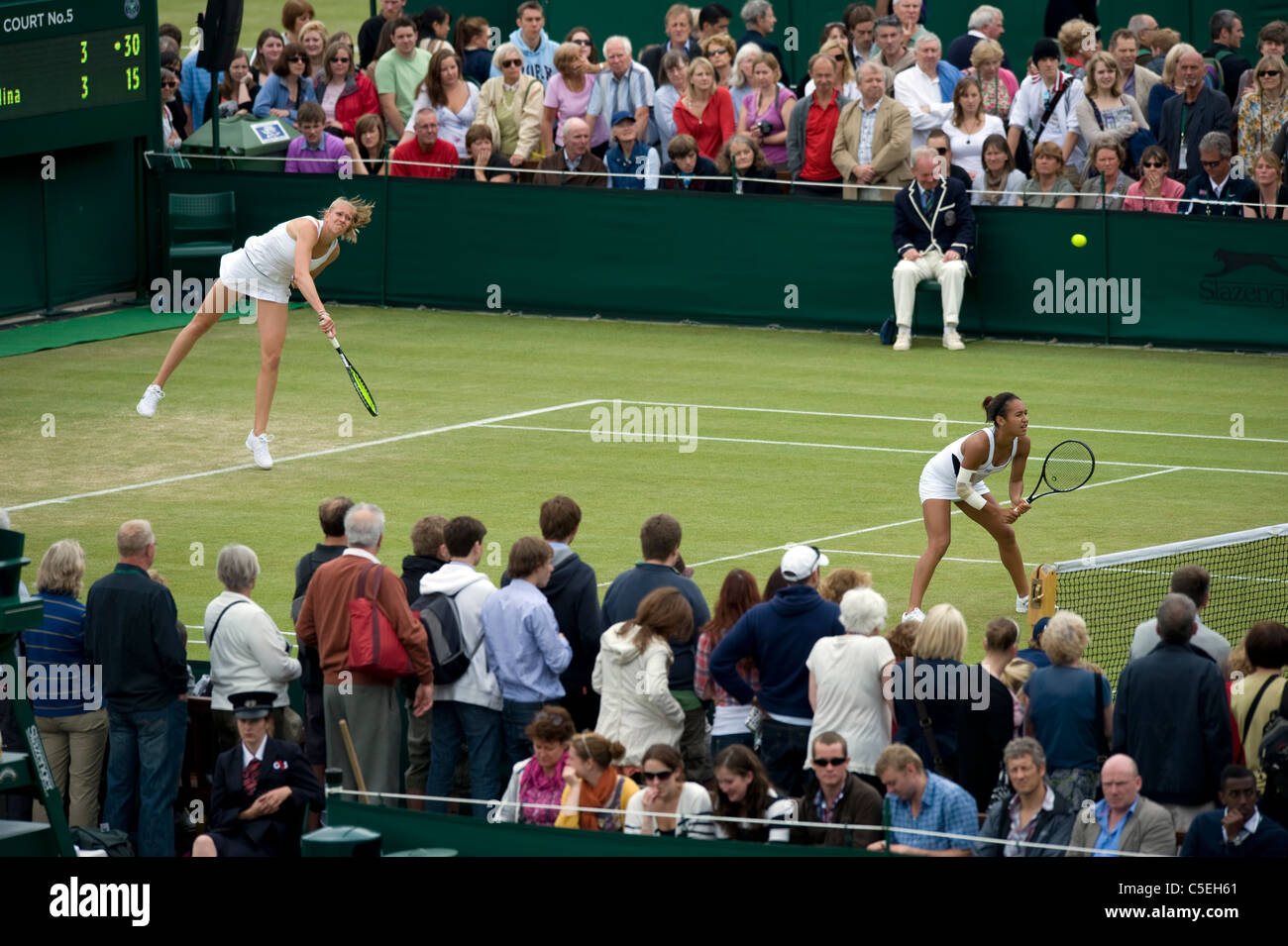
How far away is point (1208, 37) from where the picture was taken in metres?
31.0

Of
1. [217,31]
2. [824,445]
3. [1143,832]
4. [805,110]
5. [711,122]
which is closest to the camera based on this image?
[1143,832]

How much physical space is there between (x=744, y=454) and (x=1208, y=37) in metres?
13.6

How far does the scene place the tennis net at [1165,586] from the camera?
14742 mm

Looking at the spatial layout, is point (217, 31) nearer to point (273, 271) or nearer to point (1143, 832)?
point (273, 271)

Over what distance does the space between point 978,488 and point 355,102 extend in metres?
14.9

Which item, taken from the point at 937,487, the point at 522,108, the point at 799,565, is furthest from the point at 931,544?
the point at 522,108

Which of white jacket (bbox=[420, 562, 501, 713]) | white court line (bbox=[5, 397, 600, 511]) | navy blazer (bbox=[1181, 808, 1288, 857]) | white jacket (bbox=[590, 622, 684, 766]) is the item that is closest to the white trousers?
white court line (bbox=[5, 397, 600, 511])

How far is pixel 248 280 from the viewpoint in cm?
1989

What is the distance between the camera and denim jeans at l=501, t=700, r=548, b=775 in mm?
11812

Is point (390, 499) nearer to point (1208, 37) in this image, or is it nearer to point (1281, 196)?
point (1281, 196)

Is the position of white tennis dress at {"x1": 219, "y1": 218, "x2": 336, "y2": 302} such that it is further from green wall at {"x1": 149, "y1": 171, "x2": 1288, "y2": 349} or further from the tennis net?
the tennis net

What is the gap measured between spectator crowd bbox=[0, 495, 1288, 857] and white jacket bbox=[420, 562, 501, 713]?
15 millimetres

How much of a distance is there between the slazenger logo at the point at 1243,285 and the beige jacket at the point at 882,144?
358cm

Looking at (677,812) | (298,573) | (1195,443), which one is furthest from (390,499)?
(677,812)
